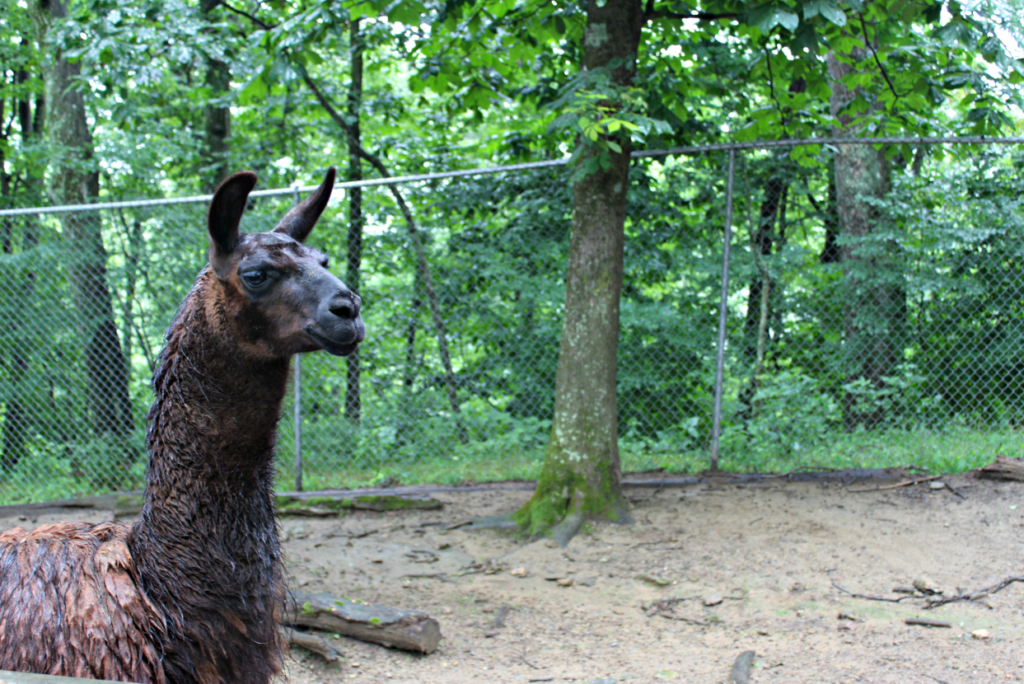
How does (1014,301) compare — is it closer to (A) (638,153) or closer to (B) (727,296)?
(B) (727,296)

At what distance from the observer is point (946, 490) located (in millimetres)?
5793

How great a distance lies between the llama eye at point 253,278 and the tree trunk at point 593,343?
12.3ft

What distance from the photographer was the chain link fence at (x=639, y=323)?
612cm

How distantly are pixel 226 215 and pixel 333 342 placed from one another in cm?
54

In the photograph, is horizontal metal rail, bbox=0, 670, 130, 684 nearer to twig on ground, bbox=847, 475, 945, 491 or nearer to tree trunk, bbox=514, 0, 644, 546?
tree trunk, bbox=514, 0, 644, 546

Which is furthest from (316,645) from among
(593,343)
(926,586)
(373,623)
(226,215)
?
(926,586)

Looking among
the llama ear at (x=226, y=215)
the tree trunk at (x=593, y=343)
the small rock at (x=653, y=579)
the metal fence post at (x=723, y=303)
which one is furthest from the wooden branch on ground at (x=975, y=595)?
the llama ear at (x=226, y=215)

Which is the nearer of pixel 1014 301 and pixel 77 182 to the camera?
pixel 1014 301

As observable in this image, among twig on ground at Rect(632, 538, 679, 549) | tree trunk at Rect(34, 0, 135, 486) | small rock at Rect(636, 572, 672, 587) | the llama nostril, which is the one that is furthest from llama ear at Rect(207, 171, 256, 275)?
tree trunk at Rect(34, 0, 135, 486)

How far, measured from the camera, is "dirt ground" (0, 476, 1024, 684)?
12.7 ft

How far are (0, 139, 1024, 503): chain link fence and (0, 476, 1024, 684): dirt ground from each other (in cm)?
65

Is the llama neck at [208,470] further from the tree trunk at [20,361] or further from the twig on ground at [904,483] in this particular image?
the tree trunk at [20,361]

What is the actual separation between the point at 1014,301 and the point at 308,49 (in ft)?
19.4

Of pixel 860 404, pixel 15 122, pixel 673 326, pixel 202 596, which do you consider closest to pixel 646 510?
pixel 673 326
